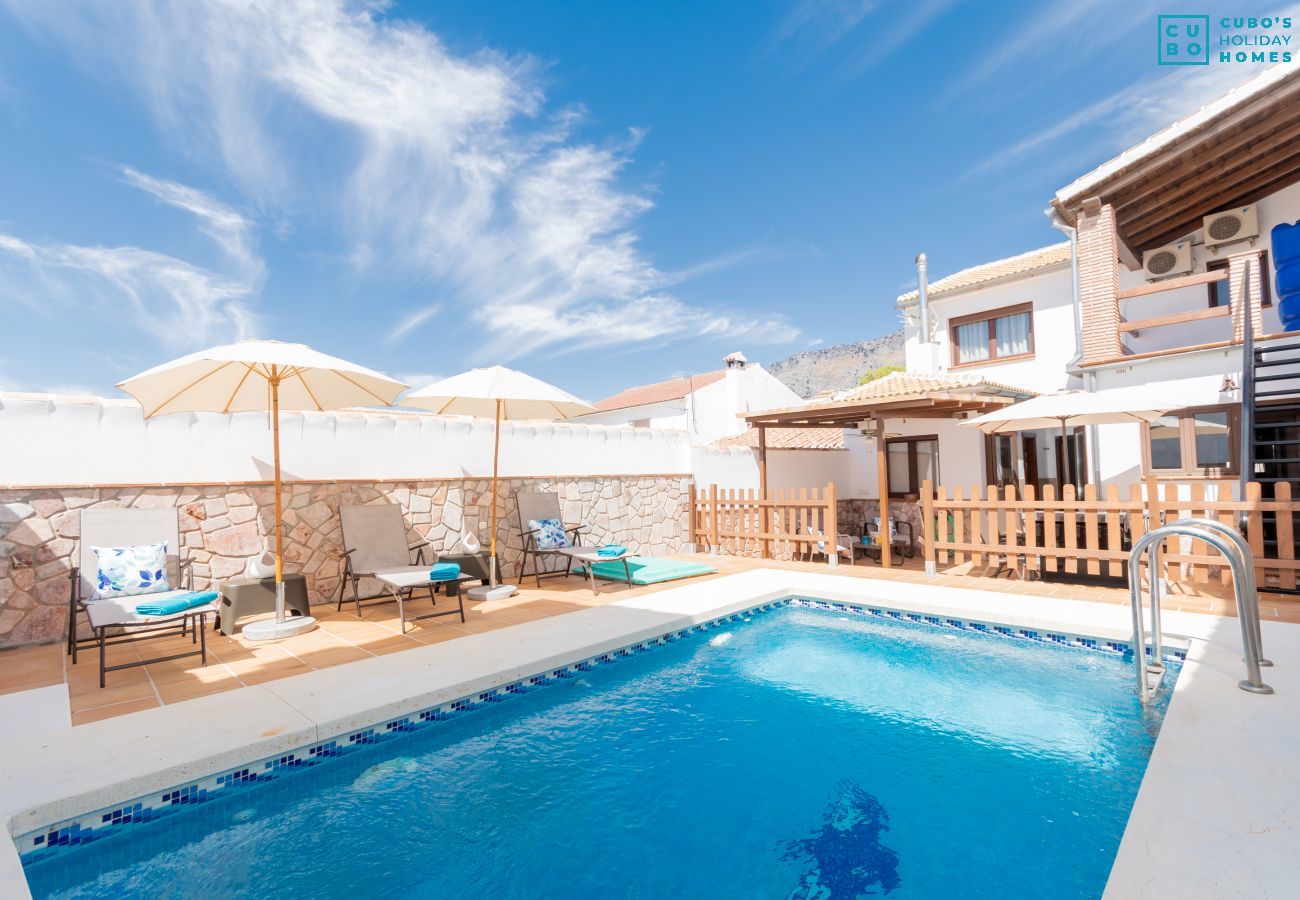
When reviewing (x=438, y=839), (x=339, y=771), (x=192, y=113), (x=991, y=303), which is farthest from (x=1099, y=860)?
(x=192, y=113)

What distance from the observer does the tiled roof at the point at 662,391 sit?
2856cm

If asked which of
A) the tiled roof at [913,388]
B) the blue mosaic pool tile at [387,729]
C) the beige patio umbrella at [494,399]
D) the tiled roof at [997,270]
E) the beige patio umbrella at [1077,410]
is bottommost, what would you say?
the blue mosaic pool tile at [387,729]

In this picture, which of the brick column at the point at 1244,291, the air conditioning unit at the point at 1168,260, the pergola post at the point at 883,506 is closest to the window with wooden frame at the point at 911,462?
the pergola post at the point at 883,506

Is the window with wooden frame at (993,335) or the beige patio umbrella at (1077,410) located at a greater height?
the window with wooden frame at (993,335)

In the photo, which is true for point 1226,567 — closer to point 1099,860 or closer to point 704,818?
point 1099,860

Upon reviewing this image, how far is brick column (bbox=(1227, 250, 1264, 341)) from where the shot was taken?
9289 mm

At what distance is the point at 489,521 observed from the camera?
957cm

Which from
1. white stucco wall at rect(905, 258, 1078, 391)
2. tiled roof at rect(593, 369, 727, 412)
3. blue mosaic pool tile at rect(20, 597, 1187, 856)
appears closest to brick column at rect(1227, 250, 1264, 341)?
white stucco wall at rect(905, 258, 1078, 391)

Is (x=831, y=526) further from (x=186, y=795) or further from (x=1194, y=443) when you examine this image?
(x=186, y=795)

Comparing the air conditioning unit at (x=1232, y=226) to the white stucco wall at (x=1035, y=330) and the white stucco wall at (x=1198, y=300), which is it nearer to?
the white stucco wall at (x=1198, y=300)

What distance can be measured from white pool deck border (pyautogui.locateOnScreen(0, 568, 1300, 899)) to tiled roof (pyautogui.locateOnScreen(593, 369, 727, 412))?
2136cm

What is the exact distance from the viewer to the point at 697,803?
11.1 feet

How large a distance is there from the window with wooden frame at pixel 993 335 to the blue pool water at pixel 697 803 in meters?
11.1

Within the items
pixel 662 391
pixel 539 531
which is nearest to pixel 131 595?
pixel 539 531
